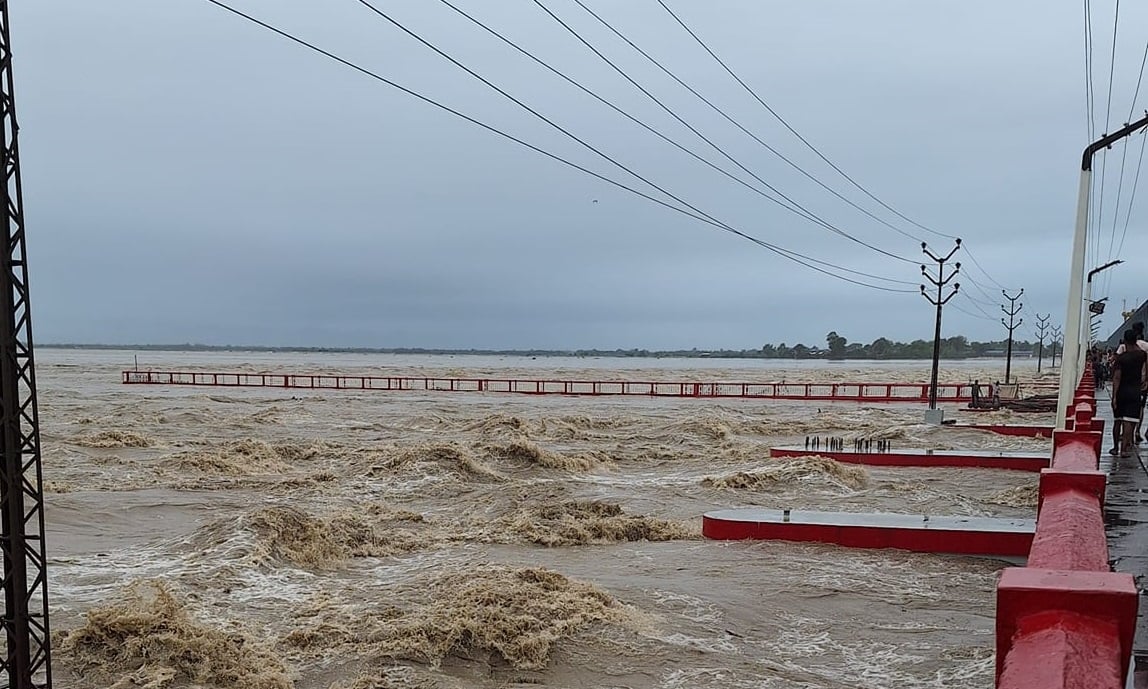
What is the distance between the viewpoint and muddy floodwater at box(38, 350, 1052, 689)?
9359mm

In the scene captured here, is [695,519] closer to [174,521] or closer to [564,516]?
[564,516]

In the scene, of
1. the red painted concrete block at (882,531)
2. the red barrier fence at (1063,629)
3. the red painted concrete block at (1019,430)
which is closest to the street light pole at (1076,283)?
the red painted concrete block at (882,531)

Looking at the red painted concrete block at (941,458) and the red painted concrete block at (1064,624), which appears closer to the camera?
the red painted concrete block at (1064,624)

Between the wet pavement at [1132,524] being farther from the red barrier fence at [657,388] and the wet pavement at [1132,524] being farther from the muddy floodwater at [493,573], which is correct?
the red barrier fence at [657,388]

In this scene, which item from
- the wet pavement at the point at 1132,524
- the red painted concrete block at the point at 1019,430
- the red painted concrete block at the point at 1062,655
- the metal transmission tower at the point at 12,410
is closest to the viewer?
the red painted concrete block at the point at 1062,655

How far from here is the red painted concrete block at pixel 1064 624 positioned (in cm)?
194

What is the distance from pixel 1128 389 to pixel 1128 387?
0.04 m

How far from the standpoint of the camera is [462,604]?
35.0ft

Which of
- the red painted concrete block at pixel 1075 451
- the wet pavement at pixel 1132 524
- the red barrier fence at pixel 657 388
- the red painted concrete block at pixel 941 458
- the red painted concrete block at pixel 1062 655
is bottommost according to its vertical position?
the red barrier fence at pixel 657 388

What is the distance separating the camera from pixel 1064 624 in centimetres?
209

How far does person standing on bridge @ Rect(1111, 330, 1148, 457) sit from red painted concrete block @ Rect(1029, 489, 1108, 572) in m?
10.1

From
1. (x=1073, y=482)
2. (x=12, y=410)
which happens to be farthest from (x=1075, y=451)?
(x=12, y=410)

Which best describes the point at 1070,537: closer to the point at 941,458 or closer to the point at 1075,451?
the point at 1075,451

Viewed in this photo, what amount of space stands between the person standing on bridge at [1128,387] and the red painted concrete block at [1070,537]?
10.1 metres
